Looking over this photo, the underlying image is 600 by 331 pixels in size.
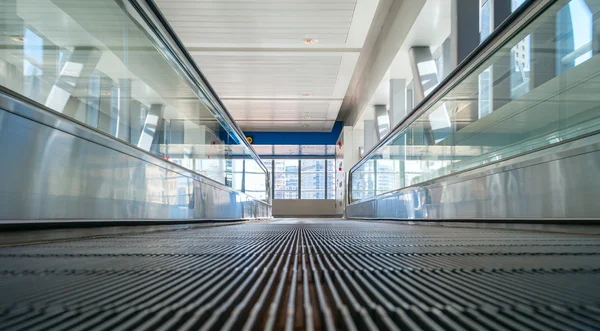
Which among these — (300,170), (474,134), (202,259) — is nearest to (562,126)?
(474,134)

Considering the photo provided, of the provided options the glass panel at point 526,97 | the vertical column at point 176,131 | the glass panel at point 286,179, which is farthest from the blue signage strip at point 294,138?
the vertical column at point 176,131

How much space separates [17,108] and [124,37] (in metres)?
1.70

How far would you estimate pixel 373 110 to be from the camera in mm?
16734

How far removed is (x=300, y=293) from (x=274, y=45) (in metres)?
11.5

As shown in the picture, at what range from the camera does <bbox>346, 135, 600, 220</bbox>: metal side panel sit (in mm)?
3059

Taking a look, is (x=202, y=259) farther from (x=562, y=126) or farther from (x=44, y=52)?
(x=562, y=126)

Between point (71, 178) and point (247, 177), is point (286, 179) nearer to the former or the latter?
point (247, 177)

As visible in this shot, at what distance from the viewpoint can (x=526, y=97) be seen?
3.98 m

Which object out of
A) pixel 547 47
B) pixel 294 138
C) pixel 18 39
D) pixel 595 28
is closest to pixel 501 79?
pixel 547 47

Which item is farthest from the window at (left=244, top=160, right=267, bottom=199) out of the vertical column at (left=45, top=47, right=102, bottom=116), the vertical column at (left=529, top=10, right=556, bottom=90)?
the vertical column at (left=529, top=10, right=556, bottom=90)

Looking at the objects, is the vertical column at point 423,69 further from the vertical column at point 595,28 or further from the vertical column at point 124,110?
the vertical column at point 124,110

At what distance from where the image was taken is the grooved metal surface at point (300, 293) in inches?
29.7

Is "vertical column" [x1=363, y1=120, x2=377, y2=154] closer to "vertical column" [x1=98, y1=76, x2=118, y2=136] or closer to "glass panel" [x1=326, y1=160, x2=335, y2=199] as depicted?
"glass panel" [x1=326, y1=160, x2=335, y2=199]

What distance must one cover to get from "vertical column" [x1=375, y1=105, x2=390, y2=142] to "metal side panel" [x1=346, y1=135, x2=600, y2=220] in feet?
33.7
